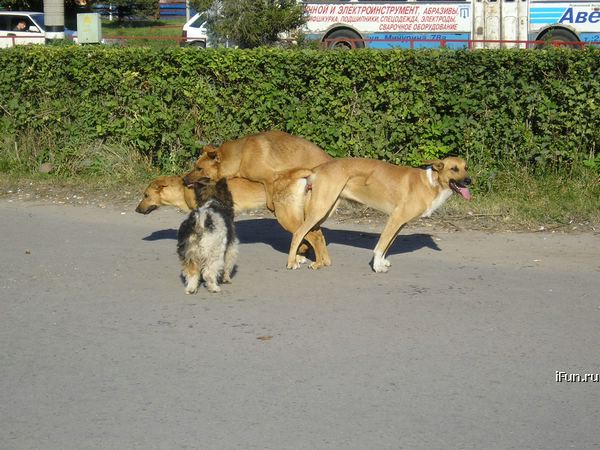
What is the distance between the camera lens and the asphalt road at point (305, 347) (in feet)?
17.6

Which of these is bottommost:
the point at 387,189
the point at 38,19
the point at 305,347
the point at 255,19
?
the point at 305,347

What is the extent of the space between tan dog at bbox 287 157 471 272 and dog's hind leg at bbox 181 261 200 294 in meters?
1.29

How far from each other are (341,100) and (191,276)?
477 cm

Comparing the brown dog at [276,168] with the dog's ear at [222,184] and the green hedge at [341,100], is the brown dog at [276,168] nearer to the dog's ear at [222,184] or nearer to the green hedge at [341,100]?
the dog's ear at [222,184]

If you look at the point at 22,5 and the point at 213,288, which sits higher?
the point at 22,5

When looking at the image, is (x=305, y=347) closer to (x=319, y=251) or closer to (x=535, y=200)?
(x=319, y=251)

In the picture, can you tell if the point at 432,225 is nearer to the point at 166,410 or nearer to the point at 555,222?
the point at 555,222

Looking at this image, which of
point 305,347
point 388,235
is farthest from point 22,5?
point 305,347

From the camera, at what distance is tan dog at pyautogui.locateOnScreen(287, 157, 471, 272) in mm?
9016

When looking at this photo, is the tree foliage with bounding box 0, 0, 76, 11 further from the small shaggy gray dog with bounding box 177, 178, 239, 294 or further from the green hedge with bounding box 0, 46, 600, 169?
the small shaggy gray dog with bounding box 177, 178, 239, 294

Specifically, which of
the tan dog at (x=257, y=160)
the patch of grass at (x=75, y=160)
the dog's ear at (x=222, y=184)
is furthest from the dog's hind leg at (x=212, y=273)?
the patch of grass at (x=75, y=160)

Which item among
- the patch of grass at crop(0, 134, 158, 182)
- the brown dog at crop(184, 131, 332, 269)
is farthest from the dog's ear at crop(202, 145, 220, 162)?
the patch of grass at crop(0, 134, 158, 182)

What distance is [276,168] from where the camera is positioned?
9.51 meters

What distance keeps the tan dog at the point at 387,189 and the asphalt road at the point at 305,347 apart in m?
0.48
